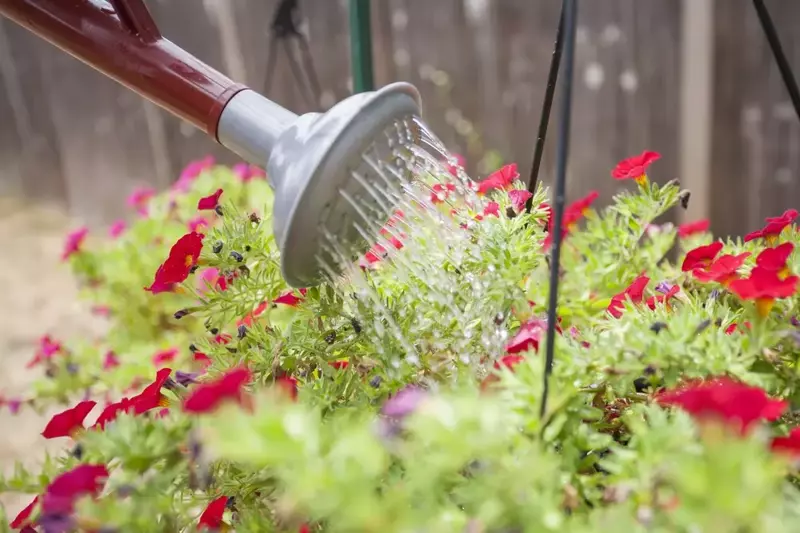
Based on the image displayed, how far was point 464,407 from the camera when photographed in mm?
374

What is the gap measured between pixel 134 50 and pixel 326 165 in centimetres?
26

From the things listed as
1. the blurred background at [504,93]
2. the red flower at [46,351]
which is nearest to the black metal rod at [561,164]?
the blurred background at [504,93]

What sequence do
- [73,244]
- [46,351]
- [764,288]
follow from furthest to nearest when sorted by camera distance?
1. [73,244]
2. [46,351]
3. [764,288]

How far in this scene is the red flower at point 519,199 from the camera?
2.32 ft

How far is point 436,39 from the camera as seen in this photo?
1892 millimetres

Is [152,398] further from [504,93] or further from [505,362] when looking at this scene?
[504,93]

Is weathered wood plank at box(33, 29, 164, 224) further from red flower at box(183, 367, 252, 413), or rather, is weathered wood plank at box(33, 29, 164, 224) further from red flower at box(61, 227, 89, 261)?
red flower at box(183, 367, 252, 413)

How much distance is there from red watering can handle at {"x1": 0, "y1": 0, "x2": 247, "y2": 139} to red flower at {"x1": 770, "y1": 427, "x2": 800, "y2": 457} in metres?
0.53

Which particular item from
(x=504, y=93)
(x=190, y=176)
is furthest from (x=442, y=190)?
(x=504, y=93)

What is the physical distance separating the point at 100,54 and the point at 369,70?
469 millimetres

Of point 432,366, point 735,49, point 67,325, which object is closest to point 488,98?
point 735,49

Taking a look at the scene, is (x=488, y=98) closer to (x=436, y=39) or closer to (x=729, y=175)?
(x=436, y=39)

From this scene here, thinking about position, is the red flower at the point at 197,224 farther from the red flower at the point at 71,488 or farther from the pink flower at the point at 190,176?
the red flower at the point at 71,488

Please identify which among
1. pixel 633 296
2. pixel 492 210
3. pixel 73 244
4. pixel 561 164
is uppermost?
pixel 561 164
